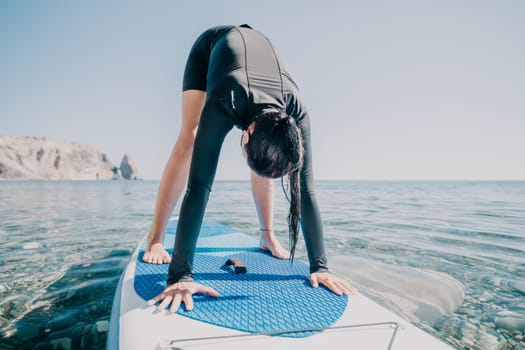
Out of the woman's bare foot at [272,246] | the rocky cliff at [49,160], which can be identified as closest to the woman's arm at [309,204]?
the woman's bare foot at [272,246]

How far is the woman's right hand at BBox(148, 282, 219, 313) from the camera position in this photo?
52.9 inches

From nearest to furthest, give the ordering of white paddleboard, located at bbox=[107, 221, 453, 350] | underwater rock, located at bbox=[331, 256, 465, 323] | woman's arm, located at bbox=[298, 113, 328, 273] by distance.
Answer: white paddleboard, located at bbox=[107, 221, 453, 350] → woman's arm, located at bbox=[298, 113, 328, 273] → underwater rock, located at bbox=[331, 256, 465, 323]

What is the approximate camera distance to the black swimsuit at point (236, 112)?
1517 mm

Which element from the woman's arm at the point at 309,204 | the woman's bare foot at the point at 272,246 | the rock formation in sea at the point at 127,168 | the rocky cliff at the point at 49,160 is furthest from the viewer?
the rock formation in sea at the point at 127,168

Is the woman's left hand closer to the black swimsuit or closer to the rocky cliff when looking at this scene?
the black swimsuit

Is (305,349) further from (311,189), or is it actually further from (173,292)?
(311,189)

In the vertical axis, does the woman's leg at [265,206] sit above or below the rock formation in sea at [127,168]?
above

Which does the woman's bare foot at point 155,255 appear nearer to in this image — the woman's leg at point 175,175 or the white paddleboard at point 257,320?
the woman's leg at point 175,175

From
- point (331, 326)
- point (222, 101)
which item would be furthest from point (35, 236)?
point (331, 326)

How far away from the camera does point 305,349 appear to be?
1088mm

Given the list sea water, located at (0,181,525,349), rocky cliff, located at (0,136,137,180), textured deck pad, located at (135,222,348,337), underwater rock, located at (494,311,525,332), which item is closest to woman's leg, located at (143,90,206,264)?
textured deck pad, located at (135,222,348,337)

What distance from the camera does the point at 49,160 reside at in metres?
84.0

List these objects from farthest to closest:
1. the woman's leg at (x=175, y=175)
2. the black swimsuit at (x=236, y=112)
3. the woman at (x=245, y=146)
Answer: the woman's leg at (x=175, y=175)
the black swimsuit at (x=236, y=112)
the woman at (x=245, y=146)

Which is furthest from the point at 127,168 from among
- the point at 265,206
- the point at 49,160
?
the point at 265,206
